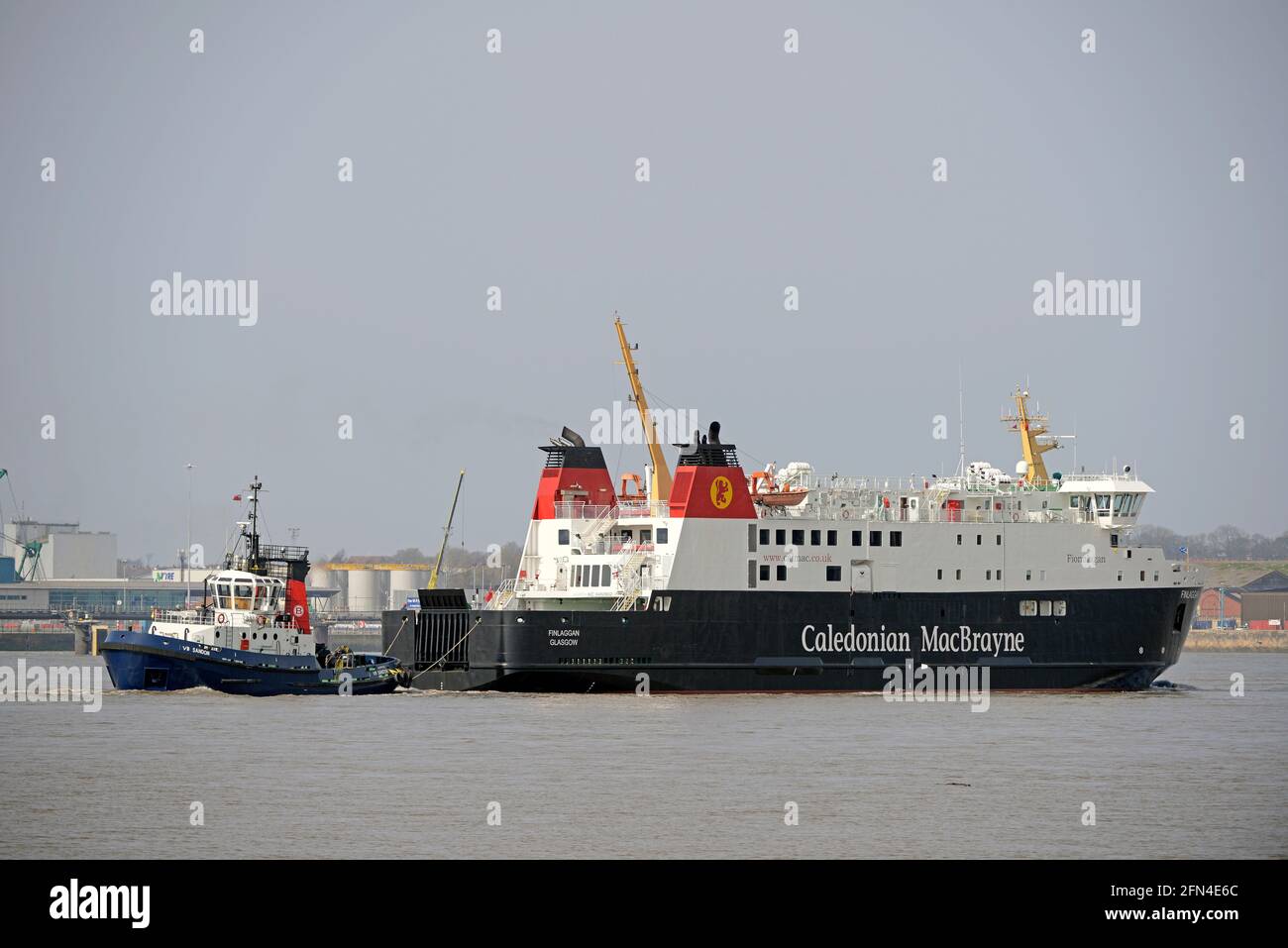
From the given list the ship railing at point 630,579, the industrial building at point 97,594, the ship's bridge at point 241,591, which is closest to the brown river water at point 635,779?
the ship railing at point 630,579

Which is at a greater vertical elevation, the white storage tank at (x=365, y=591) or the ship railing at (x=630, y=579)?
the ship railing at (x=630, y=579)

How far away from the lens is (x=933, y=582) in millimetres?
52469

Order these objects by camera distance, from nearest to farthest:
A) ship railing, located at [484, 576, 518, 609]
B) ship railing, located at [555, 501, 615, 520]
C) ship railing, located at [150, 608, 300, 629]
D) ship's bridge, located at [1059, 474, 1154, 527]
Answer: ship railing, located at [150, 608, 300, 629]
ship railing, located at [484, 576, 518, 609]
ship railing, located at [555, 501, 615, 520]
ship's bridge, located at [1059, 474, 1154, 527]

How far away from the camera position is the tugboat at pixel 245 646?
49.8m

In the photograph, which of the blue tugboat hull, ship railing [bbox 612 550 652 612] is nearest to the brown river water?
the blue tugboat hull

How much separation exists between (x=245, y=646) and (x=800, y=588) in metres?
16.2

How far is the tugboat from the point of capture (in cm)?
4975

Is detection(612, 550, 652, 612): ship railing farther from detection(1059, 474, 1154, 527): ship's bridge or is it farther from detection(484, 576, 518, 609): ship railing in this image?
detection(1059, 474, 1154, 527): ship's bridge

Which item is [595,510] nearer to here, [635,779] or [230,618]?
[230,618]

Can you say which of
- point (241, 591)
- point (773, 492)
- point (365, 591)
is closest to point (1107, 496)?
point (773, 492)

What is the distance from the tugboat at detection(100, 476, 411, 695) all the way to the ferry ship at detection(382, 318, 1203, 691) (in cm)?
253

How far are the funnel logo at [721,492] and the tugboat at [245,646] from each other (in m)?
10.9

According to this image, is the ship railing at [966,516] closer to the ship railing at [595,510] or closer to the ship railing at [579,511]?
the ship railing at [595,510]

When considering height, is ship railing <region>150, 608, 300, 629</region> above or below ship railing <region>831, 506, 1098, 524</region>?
below
